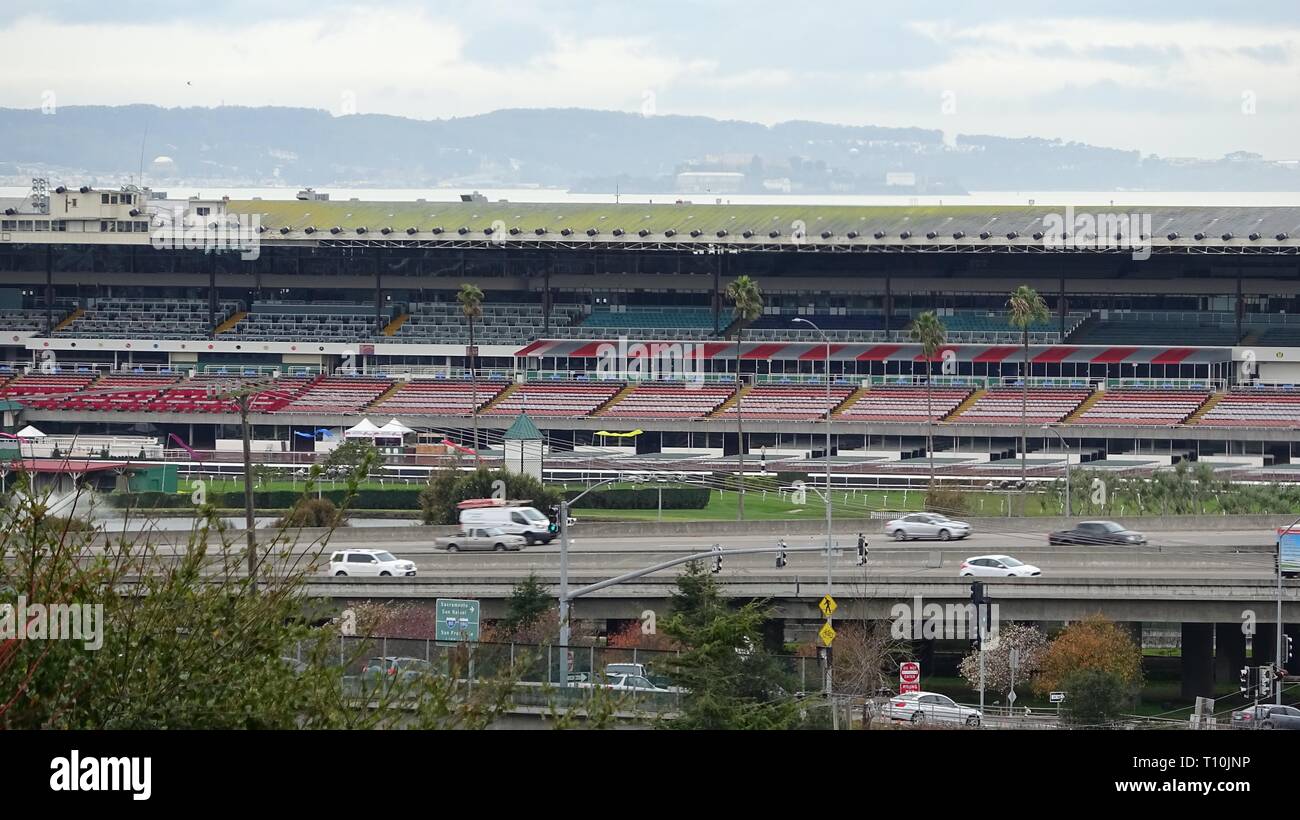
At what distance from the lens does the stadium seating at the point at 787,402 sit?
104 m

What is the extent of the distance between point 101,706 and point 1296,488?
7151 cm

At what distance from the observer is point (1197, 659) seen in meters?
52.4

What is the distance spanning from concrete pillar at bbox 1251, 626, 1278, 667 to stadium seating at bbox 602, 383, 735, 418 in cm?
5516

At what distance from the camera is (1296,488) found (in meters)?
81.2

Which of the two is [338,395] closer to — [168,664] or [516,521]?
[516,521]

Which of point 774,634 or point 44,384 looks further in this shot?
point 44,384

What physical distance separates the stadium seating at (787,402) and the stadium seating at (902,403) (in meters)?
1.47

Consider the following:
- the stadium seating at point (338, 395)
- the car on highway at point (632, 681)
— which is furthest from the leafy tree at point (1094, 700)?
the stadium seating at point (338, 395)

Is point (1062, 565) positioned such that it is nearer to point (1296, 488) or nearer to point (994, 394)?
point (1296, 488)

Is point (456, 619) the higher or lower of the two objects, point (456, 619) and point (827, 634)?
the higher

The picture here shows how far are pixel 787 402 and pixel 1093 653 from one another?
56976 millimetres

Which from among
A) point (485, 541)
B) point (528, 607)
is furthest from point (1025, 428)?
point (528, 607)

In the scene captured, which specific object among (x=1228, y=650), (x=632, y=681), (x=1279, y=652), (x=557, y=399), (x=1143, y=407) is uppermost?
(x=557, y=399)

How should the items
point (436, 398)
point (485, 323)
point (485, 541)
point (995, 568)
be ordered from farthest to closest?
1. point (485, 323)
2. point (436, 398)
3. point (485, 541)
4. point (995, 568)
